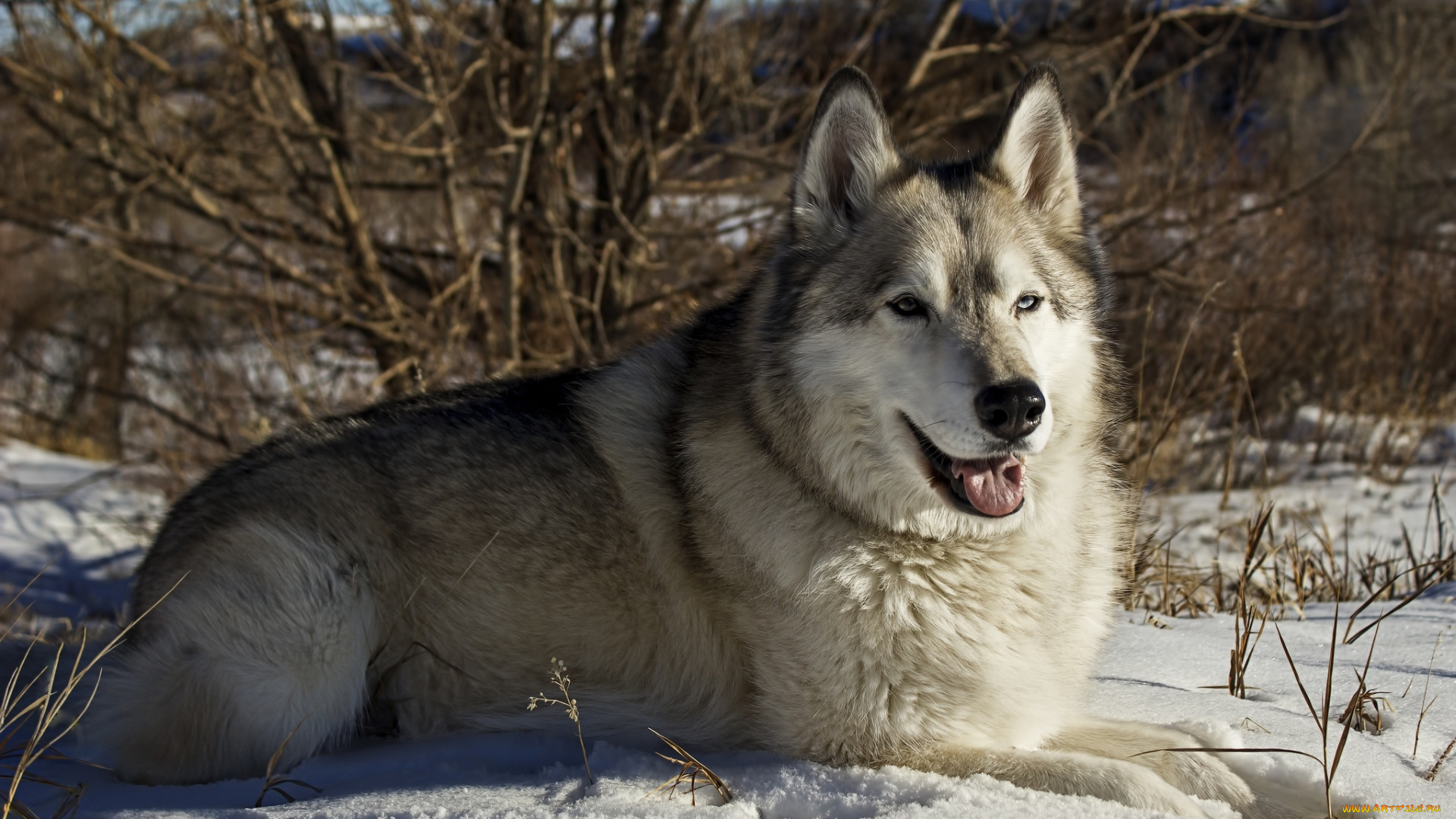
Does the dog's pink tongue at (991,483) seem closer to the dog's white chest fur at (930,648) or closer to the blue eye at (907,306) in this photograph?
the dog's white chest fur at (930,648)

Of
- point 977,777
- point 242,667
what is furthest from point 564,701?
point 977,777

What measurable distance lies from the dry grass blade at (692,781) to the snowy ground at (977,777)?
2cm

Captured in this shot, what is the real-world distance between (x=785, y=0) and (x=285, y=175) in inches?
151

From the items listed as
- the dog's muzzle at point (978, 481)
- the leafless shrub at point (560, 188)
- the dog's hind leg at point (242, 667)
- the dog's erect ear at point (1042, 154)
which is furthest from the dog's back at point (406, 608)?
the leafless shrub at point (560, 188)

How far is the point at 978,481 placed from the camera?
2.29m

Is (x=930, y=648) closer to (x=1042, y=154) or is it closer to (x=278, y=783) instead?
(x=1042, y=154)

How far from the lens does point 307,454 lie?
118 inches

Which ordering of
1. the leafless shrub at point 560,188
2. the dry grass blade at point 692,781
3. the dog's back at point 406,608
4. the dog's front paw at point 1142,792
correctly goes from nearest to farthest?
the dog's front paw at point 1142,792
the dry grass blade at point 692,781
the dog's back at point 406,608
the leafless shrub at point 560,188

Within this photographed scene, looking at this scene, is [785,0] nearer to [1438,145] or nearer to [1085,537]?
[1085,537]

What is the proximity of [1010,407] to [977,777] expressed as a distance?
32.3 inches

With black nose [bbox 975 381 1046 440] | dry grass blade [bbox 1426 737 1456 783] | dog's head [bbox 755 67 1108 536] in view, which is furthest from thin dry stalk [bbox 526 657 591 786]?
dry grass blade [bbox 1426 737 1456 783]

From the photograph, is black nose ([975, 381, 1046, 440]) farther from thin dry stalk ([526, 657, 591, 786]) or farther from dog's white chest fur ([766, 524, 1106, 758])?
thin dry stalk ([526, 657, 591, 786])

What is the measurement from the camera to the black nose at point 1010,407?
7.05 feet

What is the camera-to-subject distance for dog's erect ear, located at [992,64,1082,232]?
2.65 meters
